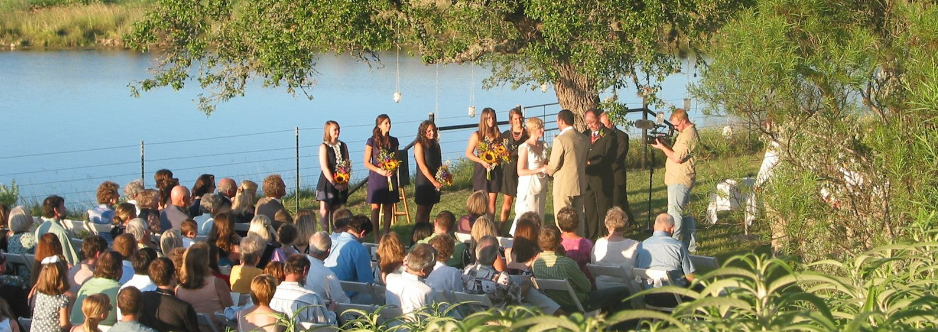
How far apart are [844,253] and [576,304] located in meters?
1.71

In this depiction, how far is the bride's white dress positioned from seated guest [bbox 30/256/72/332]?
4.96m

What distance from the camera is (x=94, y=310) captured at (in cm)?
622

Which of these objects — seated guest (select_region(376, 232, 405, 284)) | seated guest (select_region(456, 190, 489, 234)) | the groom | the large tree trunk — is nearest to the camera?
seated guest (select_region(376, 232, 405, 284))

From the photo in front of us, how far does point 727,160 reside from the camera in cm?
797

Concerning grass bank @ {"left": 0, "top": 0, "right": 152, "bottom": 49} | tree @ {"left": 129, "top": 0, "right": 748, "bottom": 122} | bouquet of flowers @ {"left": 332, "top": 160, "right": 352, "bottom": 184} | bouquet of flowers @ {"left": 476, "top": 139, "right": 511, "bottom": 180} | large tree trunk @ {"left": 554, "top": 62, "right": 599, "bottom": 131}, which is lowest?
bouquet of flowers @ {"left": 332, "top": 160, "right": 352, "bottom": 184}

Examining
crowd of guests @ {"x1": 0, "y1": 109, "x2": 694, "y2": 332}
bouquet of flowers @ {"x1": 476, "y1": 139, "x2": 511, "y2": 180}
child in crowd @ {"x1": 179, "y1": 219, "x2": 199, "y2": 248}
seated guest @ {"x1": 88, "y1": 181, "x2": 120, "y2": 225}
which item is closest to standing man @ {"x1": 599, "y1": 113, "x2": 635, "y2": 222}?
crowd of guests @ {"x1": 0, "y1": 109, "x2": 694, "y2": 332}

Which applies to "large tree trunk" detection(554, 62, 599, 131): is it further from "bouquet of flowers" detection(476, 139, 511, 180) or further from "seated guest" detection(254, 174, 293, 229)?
"seated guest" detection(254, 174, 293, 229)

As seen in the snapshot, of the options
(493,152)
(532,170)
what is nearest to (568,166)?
(532,170)

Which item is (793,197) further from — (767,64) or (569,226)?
(569,226)

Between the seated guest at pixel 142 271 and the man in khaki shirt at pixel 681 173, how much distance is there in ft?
16.3

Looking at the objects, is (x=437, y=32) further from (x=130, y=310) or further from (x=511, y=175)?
(x=130, y=310)

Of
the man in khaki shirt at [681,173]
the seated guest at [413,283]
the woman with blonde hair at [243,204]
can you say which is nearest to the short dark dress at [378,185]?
the woman with blonde hair at [243,204]

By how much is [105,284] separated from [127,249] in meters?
0.74

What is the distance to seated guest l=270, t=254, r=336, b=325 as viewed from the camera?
252 inches
